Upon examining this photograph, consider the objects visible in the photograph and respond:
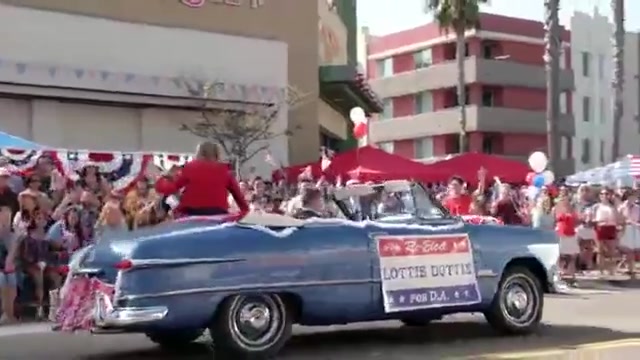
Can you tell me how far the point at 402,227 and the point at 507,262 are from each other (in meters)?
1.32

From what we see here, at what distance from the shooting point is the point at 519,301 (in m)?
11.9

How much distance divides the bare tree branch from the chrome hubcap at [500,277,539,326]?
569 inches

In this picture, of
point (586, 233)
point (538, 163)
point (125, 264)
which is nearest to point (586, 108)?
point (538, 163)

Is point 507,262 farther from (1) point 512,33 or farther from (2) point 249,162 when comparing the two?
(1) point 512,33

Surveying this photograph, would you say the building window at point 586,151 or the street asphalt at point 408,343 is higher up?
the building window at point 586,151

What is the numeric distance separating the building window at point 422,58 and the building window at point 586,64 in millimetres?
9955

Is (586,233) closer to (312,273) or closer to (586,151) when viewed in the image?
(312,273)

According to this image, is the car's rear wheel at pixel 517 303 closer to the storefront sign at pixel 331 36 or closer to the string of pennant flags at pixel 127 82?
the string of pennant flags at pixel 127 82

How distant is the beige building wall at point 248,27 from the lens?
28266 mm

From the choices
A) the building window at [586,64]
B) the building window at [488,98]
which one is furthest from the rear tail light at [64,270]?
the building window at [586,64]

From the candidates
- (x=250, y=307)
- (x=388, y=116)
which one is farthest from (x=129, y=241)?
(x=388, y=116)

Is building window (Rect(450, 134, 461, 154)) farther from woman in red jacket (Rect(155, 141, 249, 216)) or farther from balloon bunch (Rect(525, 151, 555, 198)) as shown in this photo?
woman in red jacket (Rect(155, 141, 249, 216))

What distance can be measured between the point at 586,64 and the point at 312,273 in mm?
59211

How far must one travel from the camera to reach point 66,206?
1501 cm
